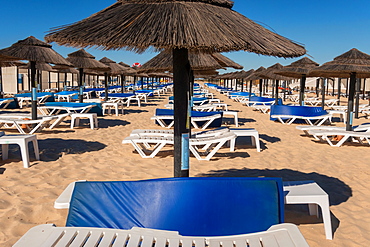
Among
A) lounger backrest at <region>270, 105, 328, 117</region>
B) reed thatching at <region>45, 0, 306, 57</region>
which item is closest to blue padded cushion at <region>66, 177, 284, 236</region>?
reed thatching at <region>45, 0, 306, 57</region>

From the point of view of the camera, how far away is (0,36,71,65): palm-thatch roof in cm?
667

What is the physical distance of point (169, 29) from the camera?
2.57 metres

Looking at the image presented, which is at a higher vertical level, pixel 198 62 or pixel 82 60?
pixel 82 60

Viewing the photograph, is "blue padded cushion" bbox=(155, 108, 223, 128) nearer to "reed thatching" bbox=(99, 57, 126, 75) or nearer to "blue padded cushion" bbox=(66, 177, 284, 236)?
"reed thatching" bbox=(99, 57, 126, 75)

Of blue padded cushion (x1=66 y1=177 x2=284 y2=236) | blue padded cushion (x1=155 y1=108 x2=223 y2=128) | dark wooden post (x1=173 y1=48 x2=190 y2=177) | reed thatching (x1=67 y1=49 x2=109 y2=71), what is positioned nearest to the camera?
blue padded cushion (x1=66 y1=177 x2=284 y2=236)

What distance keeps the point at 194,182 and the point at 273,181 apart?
0.58 meters

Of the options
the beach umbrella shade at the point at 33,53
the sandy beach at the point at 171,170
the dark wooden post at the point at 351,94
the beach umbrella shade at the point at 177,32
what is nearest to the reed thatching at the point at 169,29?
the beach umbrella shade at the point at 177,32

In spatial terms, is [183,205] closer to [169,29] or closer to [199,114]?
[169,29]

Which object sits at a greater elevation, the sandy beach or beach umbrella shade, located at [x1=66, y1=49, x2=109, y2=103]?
beach umbrella shade, located at [x1=66, y1=49, x2=109, y2=103]

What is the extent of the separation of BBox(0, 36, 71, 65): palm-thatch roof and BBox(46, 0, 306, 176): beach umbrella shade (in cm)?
439

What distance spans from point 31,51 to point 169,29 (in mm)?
5349

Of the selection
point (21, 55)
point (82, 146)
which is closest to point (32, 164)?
point (82, 146)

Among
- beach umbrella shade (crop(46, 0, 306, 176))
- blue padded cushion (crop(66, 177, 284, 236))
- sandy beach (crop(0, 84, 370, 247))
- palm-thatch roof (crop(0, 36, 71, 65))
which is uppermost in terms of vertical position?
palm-thatch roof (crop(0, 36, 71, 65))

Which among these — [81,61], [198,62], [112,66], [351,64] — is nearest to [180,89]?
[198,62]
